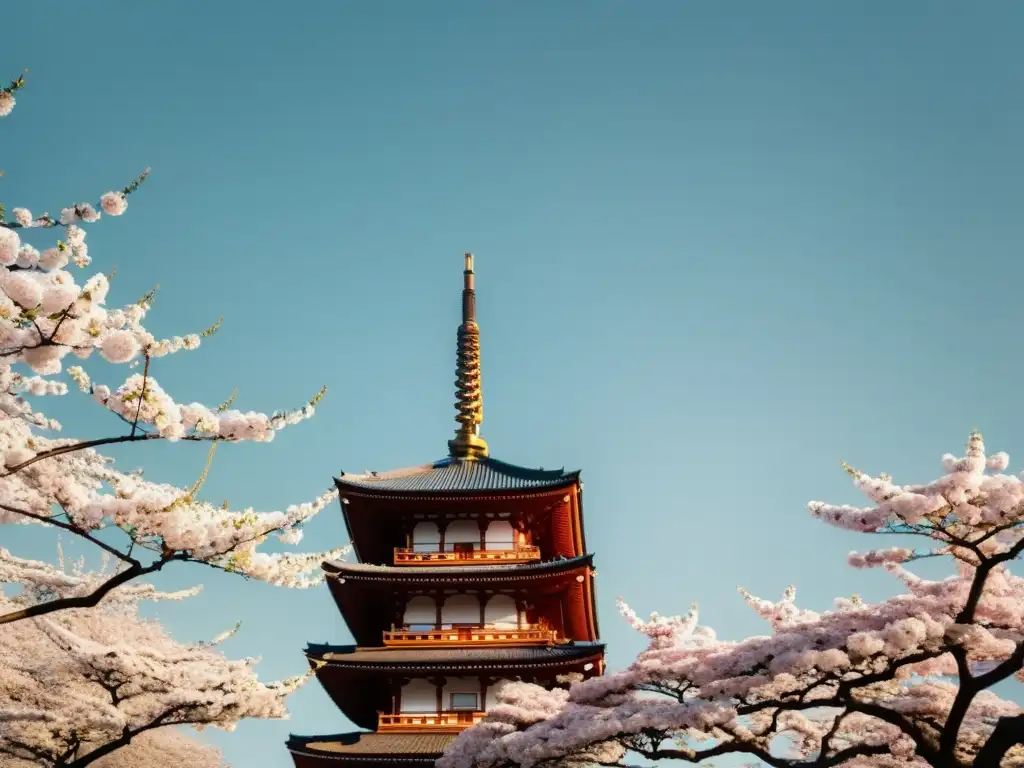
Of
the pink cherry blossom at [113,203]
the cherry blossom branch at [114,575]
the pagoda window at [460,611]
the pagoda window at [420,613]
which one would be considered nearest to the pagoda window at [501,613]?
the pagoda window at [460,611]

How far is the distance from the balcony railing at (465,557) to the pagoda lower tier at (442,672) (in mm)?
2716

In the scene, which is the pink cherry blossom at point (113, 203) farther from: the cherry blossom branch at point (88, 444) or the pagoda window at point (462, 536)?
the pagoda window at point (462, 536)

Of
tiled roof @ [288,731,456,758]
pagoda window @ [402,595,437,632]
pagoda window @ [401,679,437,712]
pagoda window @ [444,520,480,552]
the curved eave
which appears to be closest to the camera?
tiled roof @ [288,731,456,758]

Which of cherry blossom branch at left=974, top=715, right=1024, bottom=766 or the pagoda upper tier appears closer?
cherry blossom branch at left=974, top=715, right=1024, bottom=766

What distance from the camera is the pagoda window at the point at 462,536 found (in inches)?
1117

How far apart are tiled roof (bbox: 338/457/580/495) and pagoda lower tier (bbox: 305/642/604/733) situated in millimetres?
4868

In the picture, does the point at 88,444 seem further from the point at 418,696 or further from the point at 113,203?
the point at 418,696

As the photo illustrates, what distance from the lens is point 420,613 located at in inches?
1077

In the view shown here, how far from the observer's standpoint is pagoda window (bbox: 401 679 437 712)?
25.6 m

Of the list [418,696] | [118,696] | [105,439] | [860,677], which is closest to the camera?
[105,439]

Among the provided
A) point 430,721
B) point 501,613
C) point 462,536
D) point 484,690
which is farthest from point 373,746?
point 462,536

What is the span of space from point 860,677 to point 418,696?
45.2 ft

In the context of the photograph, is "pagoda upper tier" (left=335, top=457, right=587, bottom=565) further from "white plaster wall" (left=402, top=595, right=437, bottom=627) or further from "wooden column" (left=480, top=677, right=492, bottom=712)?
"wooden column" (left=480, top=677, right=492, bottom=712)

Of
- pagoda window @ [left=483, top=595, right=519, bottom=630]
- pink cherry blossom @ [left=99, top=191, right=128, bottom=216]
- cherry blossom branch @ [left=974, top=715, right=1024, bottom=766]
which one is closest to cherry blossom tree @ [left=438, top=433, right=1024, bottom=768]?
cherry blossom branch @ [left=974, top=715, right=1024, bottom=766]
